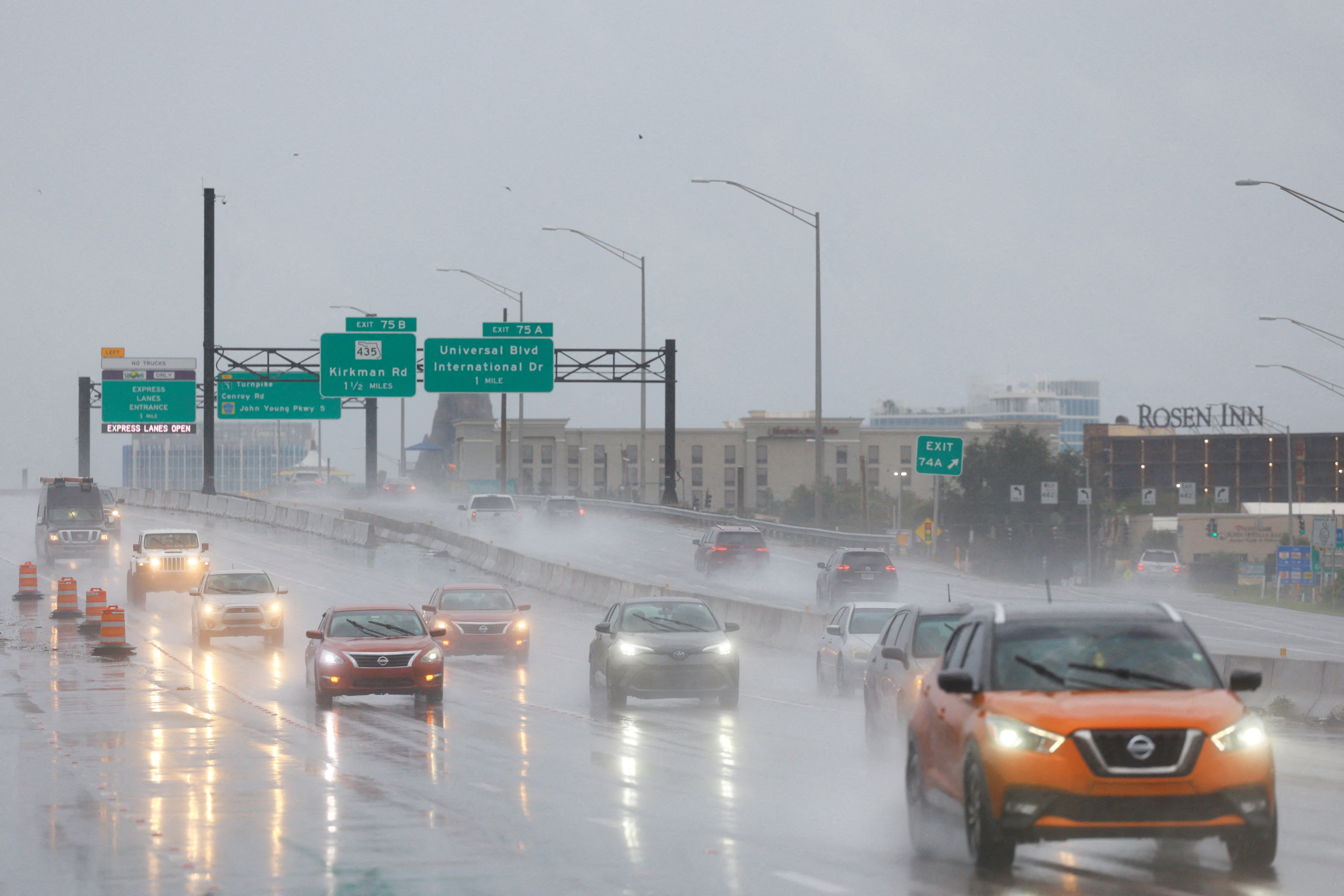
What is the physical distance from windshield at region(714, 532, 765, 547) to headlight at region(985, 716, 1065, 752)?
142 feet

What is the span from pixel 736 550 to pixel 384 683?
103 ft

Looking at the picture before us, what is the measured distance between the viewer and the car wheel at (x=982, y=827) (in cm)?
948

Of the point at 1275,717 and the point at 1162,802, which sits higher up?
the point at 1162,802

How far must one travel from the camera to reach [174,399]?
7688cm

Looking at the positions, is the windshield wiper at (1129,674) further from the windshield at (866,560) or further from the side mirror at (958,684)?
the windshield at (866,560)

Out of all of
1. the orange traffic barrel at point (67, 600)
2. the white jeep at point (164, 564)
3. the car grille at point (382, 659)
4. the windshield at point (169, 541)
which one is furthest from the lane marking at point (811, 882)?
the windshield at point (169, 541)

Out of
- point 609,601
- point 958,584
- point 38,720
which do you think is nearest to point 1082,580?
point 958,584

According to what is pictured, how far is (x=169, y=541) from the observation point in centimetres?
4375

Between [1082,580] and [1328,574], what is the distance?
16727 mm

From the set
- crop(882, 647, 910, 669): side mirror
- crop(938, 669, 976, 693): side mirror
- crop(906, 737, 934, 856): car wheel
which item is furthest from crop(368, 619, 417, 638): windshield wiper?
crop(938, 669, 976, 693): side mirror

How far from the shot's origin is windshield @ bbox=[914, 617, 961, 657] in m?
16.1

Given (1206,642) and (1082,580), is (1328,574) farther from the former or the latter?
(1206,642)

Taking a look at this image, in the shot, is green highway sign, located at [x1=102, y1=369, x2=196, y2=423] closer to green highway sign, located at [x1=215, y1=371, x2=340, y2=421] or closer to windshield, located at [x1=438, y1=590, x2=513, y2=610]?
green highway sign, located at [x1=215, y1=371, x2=340, y2=421]

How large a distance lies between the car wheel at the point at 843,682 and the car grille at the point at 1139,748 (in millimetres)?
14261
